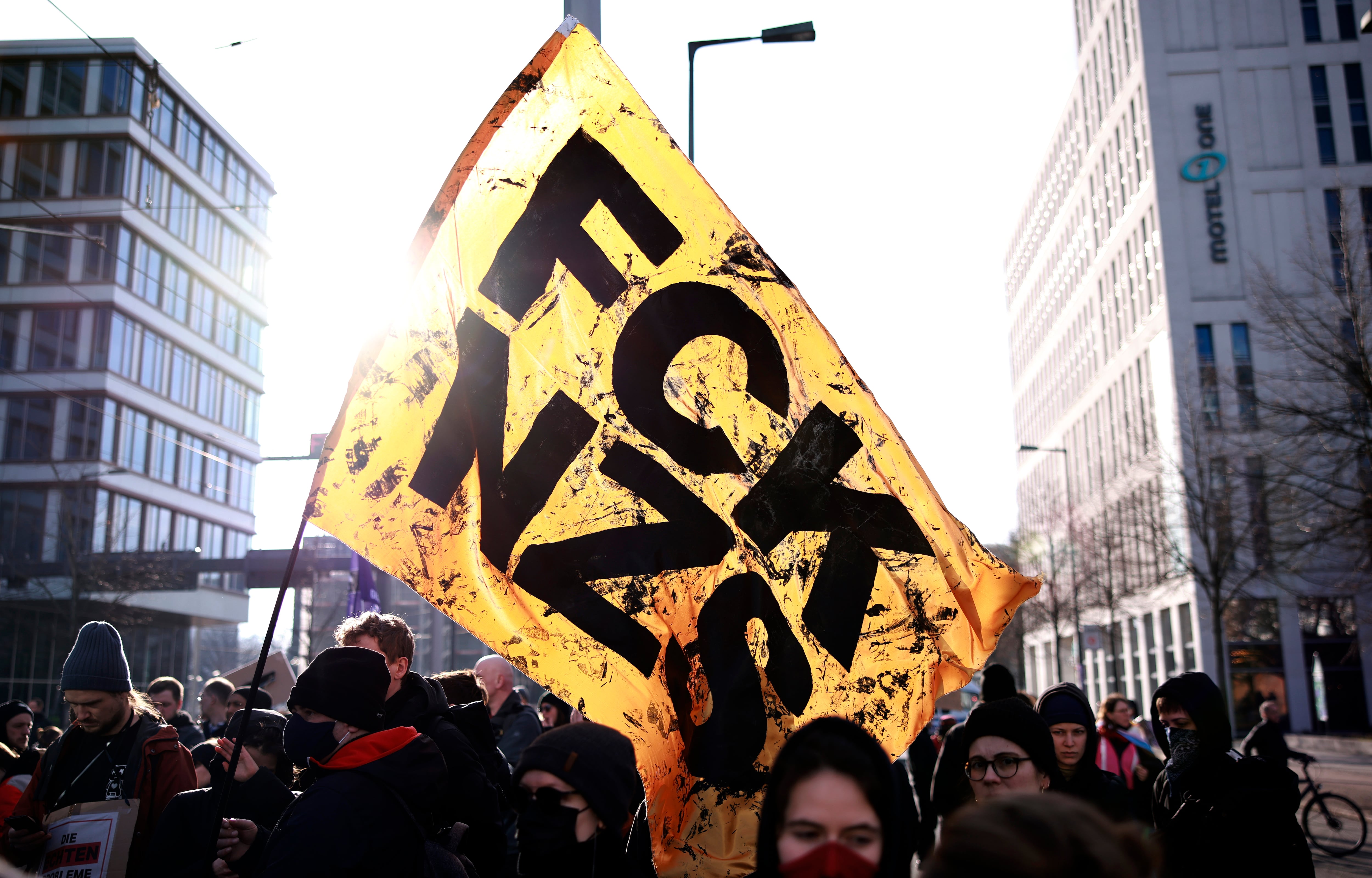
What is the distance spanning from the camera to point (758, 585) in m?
3.83

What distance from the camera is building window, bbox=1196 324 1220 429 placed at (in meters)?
28.7

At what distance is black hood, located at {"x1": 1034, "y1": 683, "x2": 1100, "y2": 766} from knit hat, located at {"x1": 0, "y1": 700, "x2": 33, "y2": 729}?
6.95m

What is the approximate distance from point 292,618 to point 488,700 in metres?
56.3

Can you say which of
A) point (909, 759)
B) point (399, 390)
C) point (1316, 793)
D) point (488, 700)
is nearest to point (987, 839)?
point (399, 390)

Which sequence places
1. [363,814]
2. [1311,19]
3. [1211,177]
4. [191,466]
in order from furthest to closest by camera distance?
1. [191,466]
2. [1311,19]
3. [1211,177]
4. [363,814]

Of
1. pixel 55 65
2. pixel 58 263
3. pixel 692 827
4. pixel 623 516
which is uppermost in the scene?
pixel 55 65

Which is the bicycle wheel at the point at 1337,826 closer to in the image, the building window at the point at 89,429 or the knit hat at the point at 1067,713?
the knit hat at the point at 1067,713

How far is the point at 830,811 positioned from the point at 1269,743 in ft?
34.9

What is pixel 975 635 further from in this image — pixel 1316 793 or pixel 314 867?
pixel 1316 793

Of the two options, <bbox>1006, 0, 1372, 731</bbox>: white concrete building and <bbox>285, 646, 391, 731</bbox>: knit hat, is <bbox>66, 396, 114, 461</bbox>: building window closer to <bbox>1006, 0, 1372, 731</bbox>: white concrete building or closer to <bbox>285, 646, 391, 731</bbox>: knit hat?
<bbox>1006, 0, 1372, 731</bbox>: white concrete building

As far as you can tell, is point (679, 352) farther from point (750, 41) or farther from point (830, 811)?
point (750, 41)

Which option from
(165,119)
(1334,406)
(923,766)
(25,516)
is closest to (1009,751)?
(923,766)

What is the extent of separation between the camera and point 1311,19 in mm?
48000

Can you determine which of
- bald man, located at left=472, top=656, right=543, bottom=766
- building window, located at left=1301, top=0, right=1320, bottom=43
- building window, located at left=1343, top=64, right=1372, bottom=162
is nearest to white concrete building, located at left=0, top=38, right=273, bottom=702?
bald man, located at left=472, top=656, right=543, bottom=766
